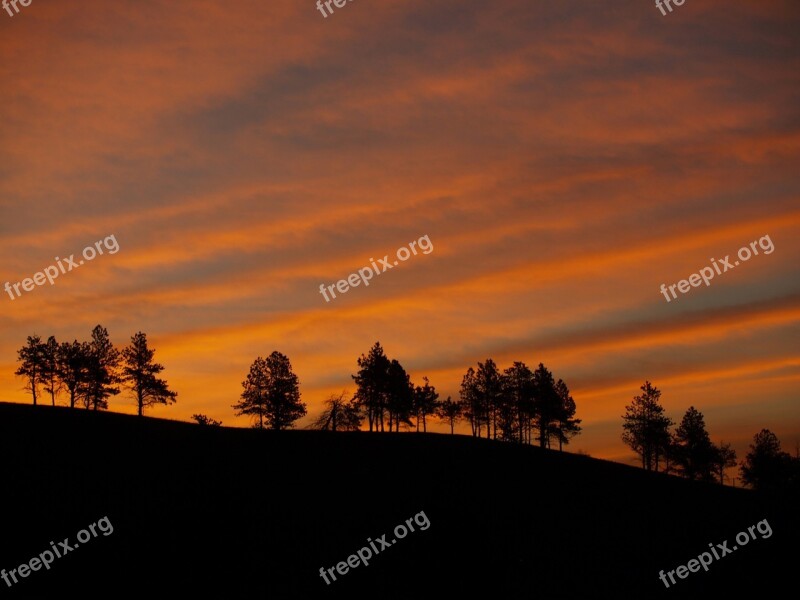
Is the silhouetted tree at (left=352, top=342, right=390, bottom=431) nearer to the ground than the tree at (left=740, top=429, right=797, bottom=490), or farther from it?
farther from it

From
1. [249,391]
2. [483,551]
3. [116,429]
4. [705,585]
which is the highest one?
[249,391]

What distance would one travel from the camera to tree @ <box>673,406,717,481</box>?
119 meters

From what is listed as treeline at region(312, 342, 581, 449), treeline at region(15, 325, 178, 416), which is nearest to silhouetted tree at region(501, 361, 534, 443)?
treeline at region(312, 342, 581, 449)

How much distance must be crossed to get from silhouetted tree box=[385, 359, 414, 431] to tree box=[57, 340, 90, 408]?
1610 inches

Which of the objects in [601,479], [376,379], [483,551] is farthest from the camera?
[376,379]

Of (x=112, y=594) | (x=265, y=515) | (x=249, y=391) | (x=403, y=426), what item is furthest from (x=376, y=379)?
(x=112, y=594)

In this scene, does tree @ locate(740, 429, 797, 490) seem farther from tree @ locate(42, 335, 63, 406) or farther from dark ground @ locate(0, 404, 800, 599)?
tree @ locate(42, 335, 63, 406)

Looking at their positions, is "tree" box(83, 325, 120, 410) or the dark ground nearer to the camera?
the dark ground

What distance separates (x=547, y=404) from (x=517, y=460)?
39.6 metres

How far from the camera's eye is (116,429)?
201ft

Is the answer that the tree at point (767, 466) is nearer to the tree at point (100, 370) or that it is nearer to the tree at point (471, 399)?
the tree at point (471, 399)

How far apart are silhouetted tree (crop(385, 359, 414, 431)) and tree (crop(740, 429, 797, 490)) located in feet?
201

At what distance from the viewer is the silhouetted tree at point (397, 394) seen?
108069 mm

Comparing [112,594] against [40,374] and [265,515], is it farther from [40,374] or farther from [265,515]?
[40,374]
